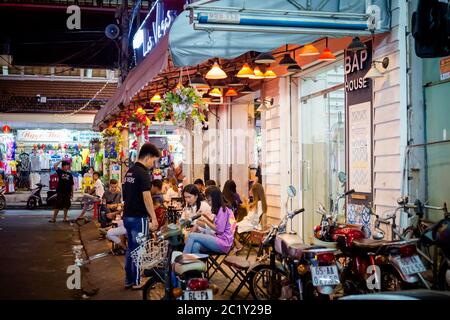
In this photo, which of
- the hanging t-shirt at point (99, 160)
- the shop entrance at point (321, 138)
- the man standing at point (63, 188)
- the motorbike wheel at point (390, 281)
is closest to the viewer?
the motorbike wheel at point (390, 281)

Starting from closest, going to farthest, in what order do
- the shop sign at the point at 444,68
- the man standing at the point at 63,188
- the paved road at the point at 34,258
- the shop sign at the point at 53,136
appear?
the shop sign at the point at 444,68 < the paved road at the point at 34,258 < the man standing at the point at 63,188 < the shop sign at the point at 53,136

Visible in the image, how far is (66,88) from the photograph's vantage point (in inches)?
1072

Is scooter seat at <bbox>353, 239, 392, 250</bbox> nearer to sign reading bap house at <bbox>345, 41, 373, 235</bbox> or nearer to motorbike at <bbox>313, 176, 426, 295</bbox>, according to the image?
motorbike at <bbox>313, 176, 426, 295</bbox>

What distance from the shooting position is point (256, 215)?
11719 millimetres

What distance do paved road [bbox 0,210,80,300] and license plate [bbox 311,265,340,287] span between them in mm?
4349

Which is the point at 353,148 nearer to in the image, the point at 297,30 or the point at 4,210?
the point at 297,30

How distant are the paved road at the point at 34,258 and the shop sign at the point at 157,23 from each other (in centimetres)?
473

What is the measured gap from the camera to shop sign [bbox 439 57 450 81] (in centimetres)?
749

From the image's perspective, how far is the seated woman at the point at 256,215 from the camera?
11.1 meters

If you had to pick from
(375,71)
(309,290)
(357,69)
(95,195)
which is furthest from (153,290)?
(95,195)

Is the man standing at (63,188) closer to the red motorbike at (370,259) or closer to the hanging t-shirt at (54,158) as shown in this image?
the hanging t-shirt at (54,158)

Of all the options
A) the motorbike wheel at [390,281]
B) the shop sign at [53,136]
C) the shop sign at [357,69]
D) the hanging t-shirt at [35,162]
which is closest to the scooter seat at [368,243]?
the motorbike wheel at [390,281]

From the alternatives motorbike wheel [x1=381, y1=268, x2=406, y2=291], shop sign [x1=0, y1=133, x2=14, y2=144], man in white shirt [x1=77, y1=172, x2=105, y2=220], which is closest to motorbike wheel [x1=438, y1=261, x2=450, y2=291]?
motorbike wheel [x1=381, y1=268, x2=406, y2=291]

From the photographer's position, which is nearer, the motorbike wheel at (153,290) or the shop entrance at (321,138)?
the motorbike wheel at (153,290)
